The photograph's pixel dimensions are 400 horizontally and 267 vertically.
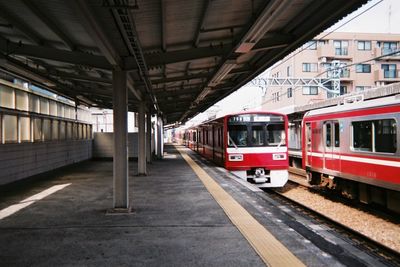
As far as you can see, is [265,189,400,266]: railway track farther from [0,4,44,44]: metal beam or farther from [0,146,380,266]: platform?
[0,4,44,44]: metal beam

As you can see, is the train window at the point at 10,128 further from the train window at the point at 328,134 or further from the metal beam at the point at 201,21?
the train window at the point at 328,134

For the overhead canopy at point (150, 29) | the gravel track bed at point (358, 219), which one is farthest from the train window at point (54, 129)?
the gravel track bed at point (358, 219)

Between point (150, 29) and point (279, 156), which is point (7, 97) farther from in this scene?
point (279, 156)

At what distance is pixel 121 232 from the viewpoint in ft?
19.4

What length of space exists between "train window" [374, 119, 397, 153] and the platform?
286 centimetres

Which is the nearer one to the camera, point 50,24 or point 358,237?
point 50,24

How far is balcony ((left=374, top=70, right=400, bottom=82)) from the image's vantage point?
4456 cm

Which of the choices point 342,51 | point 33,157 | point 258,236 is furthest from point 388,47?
point 258,236

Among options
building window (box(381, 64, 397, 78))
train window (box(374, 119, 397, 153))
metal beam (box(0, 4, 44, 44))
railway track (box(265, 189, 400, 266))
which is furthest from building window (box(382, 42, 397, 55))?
metal beam (box(0, 4, 44, 44))

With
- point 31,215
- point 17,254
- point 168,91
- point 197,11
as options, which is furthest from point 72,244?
point 168,91

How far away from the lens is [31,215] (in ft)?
23.4

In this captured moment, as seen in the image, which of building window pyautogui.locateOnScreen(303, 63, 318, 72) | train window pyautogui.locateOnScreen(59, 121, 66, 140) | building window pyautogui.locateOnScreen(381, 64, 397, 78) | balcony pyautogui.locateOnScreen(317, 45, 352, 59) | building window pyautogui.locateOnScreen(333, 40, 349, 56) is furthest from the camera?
building window pyautogui.locateOnScreen(333, 40, 349, 56)

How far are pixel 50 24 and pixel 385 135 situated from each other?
6.82 meters

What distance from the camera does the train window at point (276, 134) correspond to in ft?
42.5
